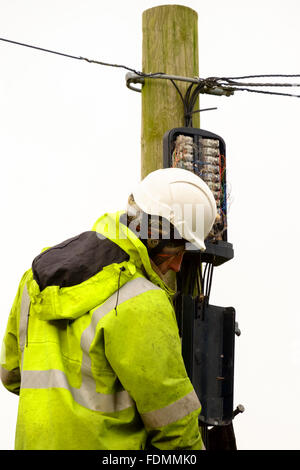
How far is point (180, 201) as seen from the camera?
3.59 meters

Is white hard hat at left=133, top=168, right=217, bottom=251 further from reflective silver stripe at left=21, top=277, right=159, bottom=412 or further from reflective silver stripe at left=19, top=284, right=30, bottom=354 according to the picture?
reflective silver stripe at left=19, top=284, right=30, bottom=354

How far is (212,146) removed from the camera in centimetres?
447

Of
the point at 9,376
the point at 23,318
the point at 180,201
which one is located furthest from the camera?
the point at 9,376

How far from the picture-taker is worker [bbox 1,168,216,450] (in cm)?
303

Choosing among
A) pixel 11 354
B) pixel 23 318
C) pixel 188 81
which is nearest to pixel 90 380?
pixel 23 318

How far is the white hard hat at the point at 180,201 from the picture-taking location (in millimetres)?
Result: 3539

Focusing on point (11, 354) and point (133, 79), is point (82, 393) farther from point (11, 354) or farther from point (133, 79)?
point (133, 79)

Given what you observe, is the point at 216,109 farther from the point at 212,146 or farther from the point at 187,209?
the point at 187,209

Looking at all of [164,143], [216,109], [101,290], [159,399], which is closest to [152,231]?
[101,290]

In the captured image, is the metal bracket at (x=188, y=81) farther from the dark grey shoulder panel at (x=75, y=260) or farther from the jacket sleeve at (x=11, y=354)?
the jacket sleeve at (x=11, y=354)

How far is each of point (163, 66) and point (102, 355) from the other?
2.40 meters

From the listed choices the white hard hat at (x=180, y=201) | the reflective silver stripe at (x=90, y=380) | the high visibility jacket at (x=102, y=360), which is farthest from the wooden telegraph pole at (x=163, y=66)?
the reflective silver stripe at (x=90, y=380)

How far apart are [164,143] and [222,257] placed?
0.76m

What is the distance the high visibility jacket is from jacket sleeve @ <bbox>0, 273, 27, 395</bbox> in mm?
313
